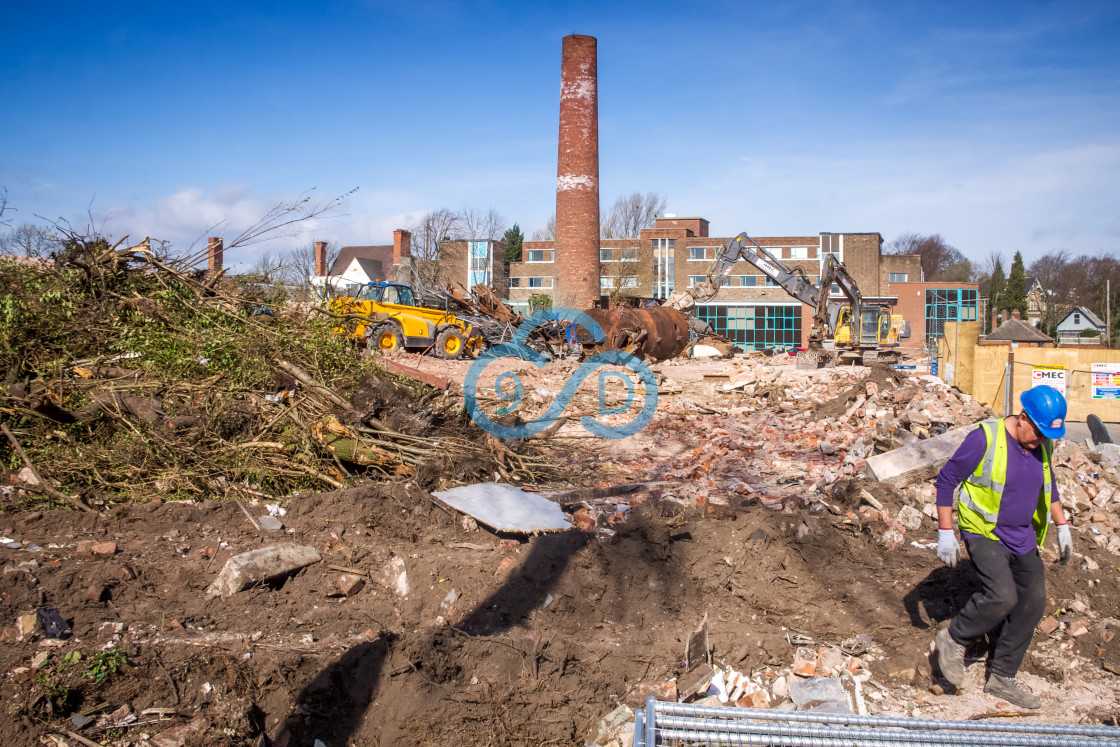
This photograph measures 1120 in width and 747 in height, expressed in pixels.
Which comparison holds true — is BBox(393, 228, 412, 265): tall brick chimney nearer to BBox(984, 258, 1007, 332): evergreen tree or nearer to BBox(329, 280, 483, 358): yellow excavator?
BBox(329, 280, 483, 358): yellow excavator

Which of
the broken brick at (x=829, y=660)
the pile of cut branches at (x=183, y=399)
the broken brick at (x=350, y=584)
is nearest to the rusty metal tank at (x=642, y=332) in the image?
the pile of cut branches at (x=183, y=399)

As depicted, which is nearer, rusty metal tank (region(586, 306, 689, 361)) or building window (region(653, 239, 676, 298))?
rusty metal tank (region(586, 306, 689, 361))

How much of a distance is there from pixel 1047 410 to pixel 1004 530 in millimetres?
624

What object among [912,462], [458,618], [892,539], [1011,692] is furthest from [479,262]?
[1011,692]

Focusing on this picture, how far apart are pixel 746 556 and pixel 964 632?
1.50 m

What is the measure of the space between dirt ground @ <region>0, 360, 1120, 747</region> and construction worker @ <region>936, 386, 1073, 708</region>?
10.6 inches

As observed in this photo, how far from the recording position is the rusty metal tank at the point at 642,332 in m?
19.2

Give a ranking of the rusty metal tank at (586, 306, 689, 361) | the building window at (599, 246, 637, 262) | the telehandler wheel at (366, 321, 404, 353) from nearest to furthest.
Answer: the telehandler wheel at (366, 321, 404, 353), the rusty metal tank at (586, 306, 689, 361), the building window at (599, 246, 637, 262)

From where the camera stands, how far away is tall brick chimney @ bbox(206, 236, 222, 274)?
27.6 feet

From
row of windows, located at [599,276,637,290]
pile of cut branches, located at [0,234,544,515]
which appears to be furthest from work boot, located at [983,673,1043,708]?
row of windows, located at [599,276,637,290]

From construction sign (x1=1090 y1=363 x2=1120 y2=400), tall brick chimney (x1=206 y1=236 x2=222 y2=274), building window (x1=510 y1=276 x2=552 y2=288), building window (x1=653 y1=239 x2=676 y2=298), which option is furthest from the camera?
A: building window (x1=510 y1=276 x2=552 y2=288)

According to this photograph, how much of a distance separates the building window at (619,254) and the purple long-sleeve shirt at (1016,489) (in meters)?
39.2

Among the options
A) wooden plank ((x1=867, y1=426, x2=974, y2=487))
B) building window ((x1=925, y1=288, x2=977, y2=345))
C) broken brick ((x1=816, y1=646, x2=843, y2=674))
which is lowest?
broken brick ((x1=816, y1=646, x2=843, y2=674))

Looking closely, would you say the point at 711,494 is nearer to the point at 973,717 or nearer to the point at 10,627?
the point at 973,717
